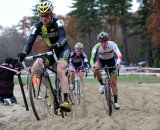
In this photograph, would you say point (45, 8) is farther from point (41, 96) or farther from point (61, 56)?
point (41, 96)

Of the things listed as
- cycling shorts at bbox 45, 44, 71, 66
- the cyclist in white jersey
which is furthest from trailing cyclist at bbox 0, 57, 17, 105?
cycling shorts at bbox 45, 44, 71, 66

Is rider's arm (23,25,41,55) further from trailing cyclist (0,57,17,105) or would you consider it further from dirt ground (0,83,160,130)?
trailing cyclist (0,57,17,105)

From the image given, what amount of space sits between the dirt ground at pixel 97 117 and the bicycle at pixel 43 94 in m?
0.23

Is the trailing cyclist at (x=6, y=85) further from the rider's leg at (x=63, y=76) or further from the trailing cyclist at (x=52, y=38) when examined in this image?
the rider's leg at (x=63, y=76)

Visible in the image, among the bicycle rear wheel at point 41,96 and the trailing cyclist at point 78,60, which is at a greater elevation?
the trailing cyclist at point 78,60

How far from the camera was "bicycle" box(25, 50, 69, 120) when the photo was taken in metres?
8.76

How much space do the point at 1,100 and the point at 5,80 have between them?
719 millimetres

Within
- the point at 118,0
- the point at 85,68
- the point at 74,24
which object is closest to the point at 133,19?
the point at 118,0

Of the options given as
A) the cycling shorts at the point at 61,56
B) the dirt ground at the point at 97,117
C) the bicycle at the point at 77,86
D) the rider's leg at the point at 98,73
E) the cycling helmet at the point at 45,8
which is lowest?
the dirt ground at the point at 97,117

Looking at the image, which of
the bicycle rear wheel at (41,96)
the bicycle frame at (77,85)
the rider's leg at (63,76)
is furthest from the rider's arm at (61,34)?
the bicycle frame at (77,85)

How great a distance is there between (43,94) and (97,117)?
4.30 feet

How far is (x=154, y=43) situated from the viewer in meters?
53.8

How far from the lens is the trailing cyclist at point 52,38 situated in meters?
8.64

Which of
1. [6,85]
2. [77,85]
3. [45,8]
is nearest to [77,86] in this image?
[77,85]
